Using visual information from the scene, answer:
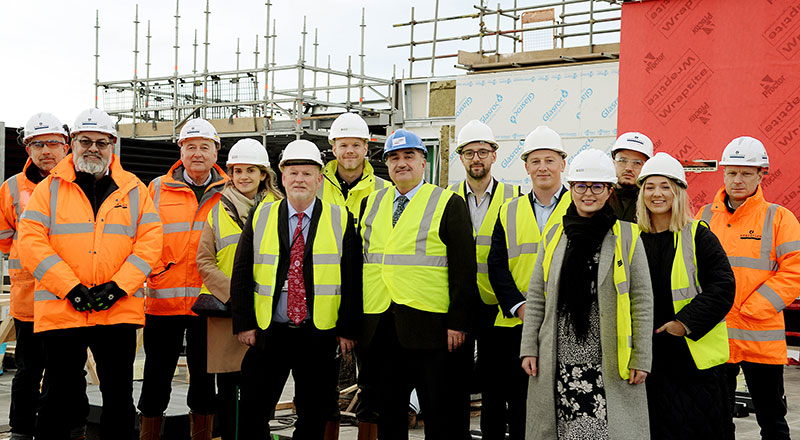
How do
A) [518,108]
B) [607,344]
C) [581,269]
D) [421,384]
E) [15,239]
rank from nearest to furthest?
[607,344] < [581,269] < [421,384] < [15,239] < [518,108]

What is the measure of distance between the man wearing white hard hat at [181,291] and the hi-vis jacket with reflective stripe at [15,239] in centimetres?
85

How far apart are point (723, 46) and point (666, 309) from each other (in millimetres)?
6360

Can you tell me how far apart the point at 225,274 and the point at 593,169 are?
2.45 meters

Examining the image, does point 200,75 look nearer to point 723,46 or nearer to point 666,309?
point 723,46

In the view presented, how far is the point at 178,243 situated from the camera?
5797 millimetres

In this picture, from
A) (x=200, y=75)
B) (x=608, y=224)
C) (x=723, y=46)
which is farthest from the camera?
(x=200, y=75)

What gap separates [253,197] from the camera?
5832 millimetres

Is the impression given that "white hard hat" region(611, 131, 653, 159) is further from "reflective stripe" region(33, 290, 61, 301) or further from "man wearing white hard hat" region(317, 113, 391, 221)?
"reflective stripe" region(33, 290, 61, 301)

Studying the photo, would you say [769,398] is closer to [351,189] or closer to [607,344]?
[607,344]

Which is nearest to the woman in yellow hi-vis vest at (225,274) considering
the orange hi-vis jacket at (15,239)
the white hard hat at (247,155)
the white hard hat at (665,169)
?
the white hard hat at (247,155)

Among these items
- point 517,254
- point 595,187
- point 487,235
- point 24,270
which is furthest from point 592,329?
point 24,270

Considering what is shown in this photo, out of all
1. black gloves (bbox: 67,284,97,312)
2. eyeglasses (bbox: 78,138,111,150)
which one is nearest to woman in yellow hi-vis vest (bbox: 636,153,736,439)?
black gloves (bbox: 67,284,97,312)

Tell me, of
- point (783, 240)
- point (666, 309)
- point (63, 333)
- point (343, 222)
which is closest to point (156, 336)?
point (63, 333)

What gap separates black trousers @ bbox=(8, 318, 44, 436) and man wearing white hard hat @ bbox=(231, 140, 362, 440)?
1764mm
